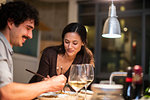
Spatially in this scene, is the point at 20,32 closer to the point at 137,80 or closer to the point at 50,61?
the point at 137,80

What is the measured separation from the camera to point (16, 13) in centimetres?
123

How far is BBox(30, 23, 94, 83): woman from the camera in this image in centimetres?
207

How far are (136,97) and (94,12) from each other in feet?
12.9

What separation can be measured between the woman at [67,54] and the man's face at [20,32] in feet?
2.60

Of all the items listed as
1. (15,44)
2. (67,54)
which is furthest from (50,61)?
(15,44)

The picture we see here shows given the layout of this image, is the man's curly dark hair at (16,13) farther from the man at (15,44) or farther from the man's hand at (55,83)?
the man's hand at (55,83)

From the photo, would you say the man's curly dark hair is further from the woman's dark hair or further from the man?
the woman's dark hair

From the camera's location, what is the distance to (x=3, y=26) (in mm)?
1215

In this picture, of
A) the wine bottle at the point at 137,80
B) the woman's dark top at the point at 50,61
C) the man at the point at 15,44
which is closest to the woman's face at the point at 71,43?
the woman's dark top at the point at 50,61

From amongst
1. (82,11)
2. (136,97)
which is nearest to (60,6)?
(82,11)

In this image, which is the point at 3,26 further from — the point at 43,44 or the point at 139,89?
the point at 43,44

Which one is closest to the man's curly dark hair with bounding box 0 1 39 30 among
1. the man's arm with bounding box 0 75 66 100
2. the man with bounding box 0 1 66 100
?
the man with bounding box 0 1 66 100

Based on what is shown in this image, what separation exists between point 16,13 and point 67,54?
108cm

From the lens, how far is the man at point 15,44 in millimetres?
1004
